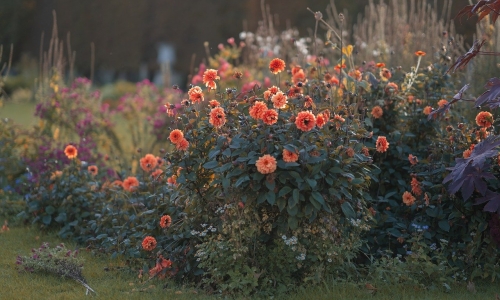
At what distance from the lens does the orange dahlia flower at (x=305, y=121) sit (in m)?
3.11

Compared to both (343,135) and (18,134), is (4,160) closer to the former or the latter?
(18,134)

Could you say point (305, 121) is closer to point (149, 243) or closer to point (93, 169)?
point (149, 243)

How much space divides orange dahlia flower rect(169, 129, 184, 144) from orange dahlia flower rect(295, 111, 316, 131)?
0.65 metres

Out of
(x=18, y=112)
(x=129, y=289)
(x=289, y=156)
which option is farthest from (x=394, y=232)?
(x=18, y=112)

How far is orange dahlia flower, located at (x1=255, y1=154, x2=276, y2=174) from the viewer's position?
3.05 meters

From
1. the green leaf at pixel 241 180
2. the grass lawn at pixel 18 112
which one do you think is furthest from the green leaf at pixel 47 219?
the grass lawn at pixel 18 112

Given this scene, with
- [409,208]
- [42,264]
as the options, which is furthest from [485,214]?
[42,264]

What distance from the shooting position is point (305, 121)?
10.3 ft

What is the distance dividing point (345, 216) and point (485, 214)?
2.81 ft

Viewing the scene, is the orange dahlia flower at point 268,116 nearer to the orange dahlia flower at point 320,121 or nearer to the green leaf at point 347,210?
the orange dahlia flower at point 320,121

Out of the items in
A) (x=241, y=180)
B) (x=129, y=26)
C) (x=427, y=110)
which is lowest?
(x=241, y=180)

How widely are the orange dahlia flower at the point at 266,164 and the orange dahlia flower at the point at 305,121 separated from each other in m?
0.21

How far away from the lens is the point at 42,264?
11.7 feet

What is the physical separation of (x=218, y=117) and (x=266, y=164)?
1.29ft
